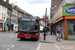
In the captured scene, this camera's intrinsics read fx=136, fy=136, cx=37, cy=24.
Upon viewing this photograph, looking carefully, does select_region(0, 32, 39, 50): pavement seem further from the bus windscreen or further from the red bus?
the bus windscreen

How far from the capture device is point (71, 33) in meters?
16.5

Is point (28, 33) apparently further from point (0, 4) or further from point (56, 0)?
point (56, 0)

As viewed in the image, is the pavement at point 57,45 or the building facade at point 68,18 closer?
the pavement at point 57,45

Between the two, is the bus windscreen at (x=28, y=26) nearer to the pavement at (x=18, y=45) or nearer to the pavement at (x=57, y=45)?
the pavement at (x=18, y=45)

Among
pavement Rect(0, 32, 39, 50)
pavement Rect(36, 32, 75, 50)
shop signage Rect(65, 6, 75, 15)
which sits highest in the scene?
shop signage Rect(65, 6, 75, 15)

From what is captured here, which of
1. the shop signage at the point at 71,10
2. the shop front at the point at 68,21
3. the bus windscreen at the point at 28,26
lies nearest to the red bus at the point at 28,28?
the bus windscreen at the point at 28,26

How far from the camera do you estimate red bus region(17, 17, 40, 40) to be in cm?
1484

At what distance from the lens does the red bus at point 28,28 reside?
14.8 meters

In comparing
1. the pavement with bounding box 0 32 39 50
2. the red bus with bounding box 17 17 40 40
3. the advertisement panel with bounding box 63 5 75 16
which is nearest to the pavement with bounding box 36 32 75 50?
the pavement with bounding box 0 32 39 50

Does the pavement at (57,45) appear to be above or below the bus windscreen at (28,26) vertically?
below

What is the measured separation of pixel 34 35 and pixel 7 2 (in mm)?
38723

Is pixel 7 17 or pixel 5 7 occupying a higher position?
pixel 5 7

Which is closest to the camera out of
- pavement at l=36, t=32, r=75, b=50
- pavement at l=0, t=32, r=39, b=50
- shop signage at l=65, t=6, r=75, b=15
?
pavement at l=0, t=32, r=39, b=50

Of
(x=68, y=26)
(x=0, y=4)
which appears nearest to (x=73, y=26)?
(x=68, y=26)
